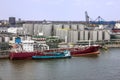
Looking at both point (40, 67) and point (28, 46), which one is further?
point (28, 46)

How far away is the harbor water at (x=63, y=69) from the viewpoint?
461 inches

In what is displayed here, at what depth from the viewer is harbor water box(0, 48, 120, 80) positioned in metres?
11.7

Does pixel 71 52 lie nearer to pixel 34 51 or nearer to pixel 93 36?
pixel 34 51

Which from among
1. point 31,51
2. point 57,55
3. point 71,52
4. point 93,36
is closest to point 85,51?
point 71,52

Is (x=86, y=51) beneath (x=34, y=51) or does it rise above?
beneath

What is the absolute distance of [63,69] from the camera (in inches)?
526

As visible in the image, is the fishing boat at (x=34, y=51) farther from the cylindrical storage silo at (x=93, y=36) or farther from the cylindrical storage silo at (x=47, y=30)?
the cylindrical storage silo at (x=47, y=30)

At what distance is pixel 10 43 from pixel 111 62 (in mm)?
6283

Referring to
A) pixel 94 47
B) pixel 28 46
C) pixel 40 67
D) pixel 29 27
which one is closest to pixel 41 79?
pixel 40 67

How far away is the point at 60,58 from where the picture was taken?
54.1 ft

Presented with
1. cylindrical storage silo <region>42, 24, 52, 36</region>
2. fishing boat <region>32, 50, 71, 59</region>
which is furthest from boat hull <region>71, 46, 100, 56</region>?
cylindrical storage silo <region>42, 24, 52, 36</region>

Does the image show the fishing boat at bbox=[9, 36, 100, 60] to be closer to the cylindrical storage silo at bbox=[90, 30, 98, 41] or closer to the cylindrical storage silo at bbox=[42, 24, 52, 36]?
the cylindrical storage silo at bbox=[90, 30, 98, 41]

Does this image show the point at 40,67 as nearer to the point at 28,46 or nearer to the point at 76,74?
the point at 76,74

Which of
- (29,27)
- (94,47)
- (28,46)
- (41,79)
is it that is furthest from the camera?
(29,27)
